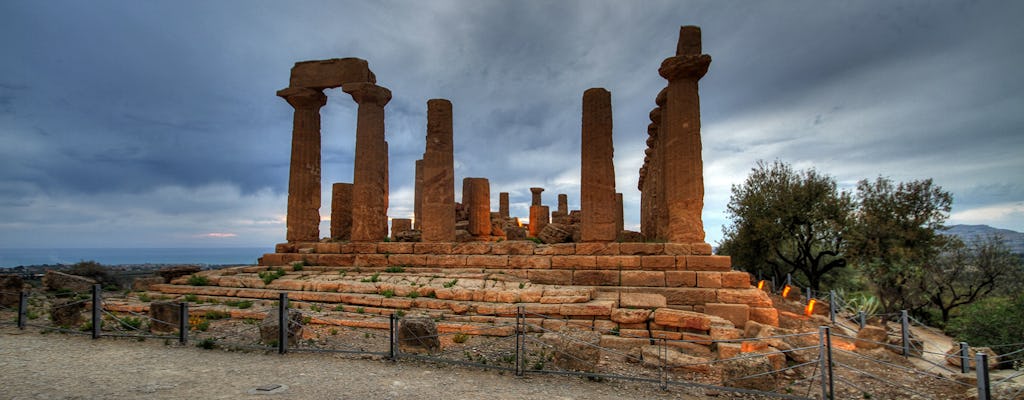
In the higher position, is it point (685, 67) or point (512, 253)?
point (685, 67)

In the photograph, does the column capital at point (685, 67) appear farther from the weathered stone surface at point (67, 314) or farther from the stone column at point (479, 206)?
the weathered stone surface at point (67, 314)

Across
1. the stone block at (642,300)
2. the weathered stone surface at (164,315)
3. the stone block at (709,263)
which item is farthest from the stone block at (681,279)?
the weathered stone surface at (164,315)

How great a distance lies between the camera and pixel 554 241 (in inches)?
589

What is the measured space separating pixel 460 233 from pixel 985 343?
53.7 ft

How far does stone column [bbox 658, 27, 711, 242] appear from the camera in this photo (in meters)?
12.5

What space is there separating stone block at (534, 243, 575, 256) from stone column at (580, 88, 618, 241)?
0.61 meters

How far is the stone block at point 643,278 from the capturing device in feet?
37.5

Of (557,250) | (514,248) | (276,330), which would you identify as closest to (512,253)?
(514,248)

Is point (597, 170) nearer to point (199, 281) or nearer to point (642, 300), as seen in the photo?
point (642, 300)

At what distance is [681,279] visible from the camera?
37.1 feet

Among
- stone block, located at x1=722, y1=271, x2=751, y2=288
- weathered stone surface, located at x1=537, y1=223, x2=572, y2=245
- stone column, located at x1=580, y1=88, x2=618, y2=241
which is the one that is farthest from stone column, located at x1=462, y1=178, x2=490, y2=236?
stone block, located at x1=722, y1=271, x2=751, y2=288

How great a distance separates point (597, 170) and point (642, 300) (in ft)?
15.2

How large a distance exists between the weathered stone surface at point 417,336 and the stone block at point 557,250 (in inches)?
240

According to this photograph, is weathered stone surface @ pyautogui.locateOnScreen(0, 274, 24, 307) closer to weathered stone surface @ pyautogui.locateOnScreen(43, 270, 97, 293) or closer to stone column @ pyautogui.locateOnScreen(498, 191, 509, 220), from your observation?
weathered stone surface @ pyautogui.locateOnScreen(43, 270, 97, 293)
